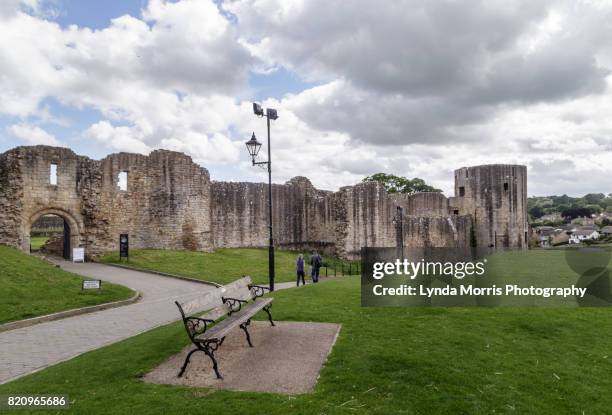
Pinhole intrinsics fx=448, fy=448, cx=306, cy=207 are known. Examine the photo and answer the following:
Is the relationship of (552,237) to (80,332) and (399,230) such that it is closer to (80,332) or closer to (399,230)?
(399,230)

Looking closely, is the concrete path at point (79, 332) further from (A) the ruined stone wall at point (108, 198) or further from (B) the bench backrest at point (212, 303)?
(A) the ruined stone wall at point (108, 198)

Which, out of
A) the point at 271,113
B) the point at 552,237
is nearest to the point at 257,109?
the point at 271,113

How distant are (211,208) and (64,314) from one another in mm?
20182

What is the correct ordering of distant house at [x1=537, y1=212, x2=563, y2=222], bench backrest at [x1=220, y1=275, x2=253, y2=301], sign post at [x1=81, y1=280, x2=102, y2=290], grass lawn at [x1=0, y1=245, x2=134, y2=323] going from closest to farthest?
bench backrest at [x1=220, y1=275, x2=253, y2=301], grass lawn at [x1=0, y1=245, x2=134, y2=323], sign post at [x1=81, y1=280, x2=102, y2=290], distant house at [x1=537, y1=212, x2=563, y2=222]

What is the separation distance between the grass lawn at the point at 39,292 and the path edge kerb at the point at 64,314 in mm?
296

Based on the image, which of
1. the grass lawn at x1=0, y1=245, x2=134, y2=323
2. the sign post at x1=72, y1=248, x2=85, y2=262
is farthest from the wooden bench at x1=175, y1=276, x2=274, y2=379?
the sign post at x1=72, y1=248, x2=85, y2=262

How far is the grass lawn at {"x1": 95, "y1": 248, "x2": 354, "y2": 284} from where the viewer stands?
20625 mm

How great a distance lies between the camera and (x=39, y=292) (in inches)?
538

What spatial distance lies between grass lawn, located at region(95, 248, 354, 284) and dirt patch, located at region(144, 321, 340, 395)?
1031cm

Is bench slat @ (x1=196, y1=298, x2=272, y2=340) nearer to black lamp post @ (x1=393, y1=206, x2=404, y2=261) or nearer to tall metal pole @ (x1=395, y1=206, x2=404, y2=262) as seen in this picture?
black lamp post @ (x1=393, y1=206, x2=404, y2=261)

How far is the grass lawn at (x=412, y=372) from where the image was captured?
5336 millimetres

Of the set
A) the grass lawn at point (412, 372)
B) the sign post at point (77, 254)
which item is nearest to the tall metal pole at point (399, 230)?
the sign post at point (77, 254)

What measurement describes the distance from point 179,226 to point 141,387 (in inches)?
917

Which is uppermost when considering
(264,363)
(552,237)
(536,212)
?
(536,212)
